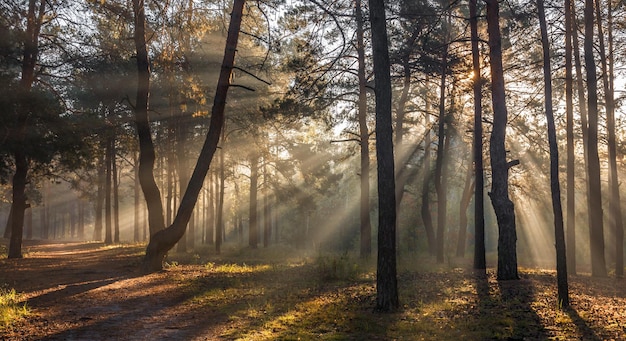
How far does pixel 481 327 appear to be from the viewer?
26.6 ft

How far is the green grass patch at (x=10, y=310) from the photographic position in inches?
308

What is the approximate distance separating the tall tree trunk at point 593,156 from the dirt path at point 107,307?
14149 millimetres

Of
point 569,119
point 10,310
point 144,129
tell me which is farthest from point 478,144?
point 10,310

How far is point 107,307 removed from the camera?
9.41 metres

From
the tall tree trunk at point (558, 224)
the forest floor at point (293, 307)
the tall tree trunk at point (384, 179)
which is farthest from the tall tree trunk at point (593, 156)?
the tall tree trunk at point (384, 179)

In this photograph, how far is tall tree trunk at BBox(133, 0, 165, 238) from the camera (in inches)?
602

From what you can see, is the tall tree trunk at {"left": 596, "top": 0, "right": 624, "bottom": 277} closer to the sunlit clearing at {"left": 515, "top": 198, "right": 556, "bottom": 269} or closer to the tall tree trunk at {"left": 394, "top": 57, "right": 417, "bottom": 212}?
the tall tree trunk at {"left": 394, "top": 57, "right": 417, "bottom": 212}

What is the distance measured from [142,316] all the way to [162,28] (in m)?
8.63

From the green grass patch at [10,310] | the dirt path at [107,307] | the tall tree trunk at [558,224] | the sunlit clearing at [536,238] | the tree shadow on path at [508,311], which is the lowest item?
the sunlit clearing at [536,238]

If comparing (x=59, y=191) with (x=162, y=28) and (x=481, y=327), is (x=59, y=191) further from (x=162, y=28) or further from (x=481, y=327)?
(x=481, y=327)

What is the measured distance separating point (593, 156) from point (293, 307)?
43.4 feet

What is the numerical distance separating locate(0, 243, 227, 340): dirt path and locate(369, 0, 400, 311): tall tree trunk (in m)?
3.06

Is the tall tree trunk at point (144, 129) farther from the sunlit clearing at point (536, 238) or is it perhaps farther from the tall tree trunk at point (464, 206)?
the sunlit clearing at point (536, 238)

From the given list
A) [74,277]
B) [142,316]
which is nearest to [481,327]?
[142,316]
